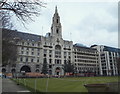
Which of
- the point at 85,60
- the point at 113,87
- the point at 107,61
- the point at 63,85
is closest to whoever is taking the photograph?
the point at 113,87

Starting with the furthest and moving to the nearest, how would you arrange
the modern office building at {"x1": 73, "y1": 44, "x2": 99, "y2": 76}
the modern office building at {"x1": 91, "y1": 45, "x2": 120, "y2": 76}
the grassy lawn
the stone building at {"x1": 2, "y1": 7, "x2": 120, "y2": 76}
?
the modern office building at {"x1": 91, "y1": 45, "x2": 120, "y2": 76}
the modern office building at {"x1": 73, "y1": 44, "x2": 99, "y2": 76}
the stone building at {"x1": 2, "y1": 7, "x2": 120, "y2": 76}
the grassy lawn

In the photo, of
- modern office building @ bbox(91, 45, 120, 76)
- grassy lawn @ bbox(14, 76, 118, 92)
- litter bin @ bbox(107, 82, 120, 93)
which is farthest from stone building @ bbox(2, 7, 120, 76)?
litter bin @ bbox(107, 82, 120, 93)

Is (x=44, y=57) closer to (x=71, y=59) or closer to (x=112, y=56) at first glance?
(x=71, y=59)

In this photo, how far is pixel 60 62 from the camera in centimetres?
9756

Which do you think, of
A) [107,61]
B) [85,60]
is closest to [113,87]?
[85,60]

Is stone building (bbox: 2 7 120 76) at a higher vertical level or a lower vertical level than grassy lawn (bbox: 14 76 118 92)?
higher

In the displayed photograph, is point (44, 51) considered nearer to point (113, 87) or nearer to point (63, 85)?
point (63, 85)

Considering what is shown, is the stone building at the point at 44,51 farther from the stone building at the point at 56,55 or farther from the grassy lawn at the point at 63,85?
the grassy lawn at the point at 63,85

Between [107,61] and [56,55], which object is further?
[107,61]

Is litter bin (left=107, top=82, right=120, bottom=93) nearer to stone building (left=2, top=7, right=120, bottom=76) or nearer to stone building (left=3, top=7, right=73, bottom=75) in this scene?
stone building (left=2, top=7, right=120, bottom=76)

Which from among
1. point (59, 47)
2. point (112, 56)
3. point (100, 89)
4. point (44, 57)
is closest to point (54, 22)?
point (59, 47)

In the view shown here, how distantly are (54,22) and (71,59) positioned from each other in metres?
29.6

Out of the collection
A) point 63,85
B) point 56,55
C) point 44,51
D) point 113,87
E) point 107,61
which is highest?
point 44,51

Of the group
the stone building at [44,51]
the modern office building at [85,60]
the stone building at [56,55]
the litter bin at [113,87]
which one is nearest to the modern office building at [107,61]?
the stone building at [56,55]
